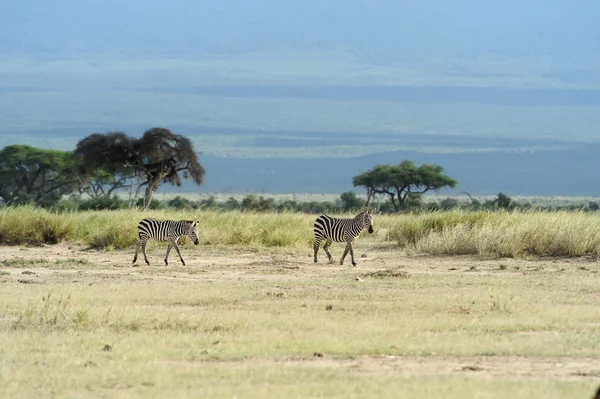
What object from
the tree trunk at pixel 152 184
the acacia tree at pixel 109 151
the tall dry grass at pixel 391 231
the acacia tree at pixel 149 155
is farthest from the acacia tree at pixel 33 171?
the tall dry grass at pixel 391 231

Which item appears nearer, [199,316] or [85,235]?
[199,316]

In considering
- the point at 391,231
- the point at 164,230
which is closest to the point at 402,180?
the point at 391,231

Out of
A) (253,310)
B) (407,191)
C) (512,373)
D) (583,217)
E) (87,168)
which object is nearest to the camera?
(512,373)

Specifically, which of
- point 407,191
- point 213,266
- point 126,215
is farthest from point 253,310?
point 407,191

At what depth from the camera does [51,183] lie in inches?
2432

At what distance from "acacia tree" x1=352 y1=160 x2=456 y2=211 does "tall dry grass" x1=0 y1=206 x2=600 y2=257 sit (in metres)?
26.8

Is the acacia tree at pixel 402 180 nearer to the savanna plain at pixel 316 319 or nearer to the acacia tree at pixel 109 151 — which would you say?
the acacia tree at pixel 109 151

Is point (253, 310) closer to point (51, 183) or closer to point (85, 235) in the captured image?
point (85, 235)

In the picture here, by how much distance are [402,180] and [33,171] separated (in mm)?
18120

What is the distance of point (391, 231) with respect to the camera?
28.4 m

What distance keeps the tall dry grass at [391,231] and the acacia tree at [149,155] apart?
13.0 metres

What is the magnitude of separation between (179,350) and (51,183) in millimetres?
52270

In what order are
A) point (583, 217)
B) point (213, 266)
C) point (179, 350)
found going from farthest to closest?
point (583, 217) < point (213, 266) < point (179, 350)

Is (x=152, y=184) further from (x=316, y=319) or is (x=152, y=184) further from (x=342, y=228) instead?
(x=316, y=319)
